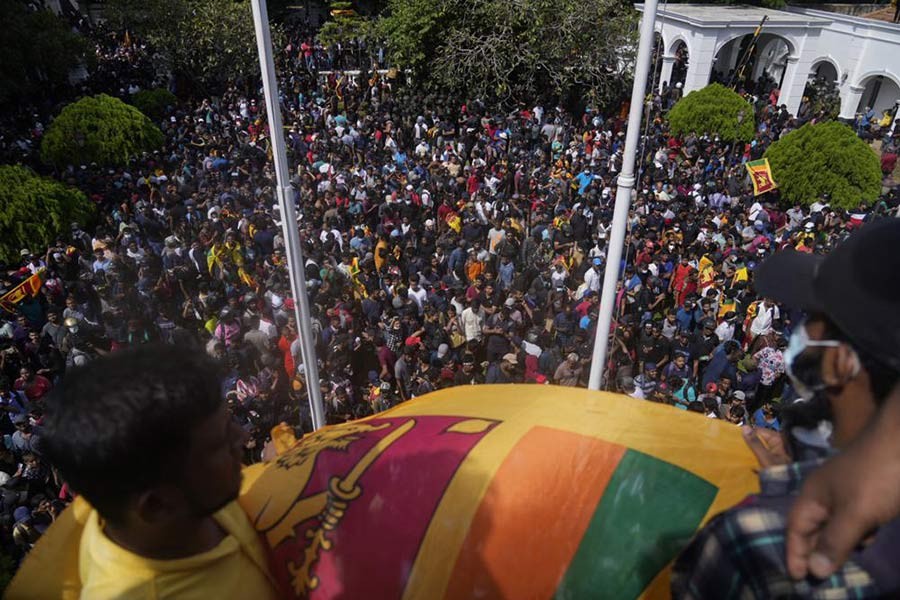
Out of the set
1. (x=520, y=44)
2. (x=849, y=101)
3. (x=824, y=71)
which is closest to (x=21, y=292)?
(x=520, y=44)

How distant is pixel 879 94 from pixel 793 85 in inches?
163

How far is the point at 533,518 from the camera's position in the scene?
2.15 m

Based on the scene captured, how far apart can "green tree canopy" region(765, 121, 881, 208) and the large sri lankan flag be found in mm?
11645

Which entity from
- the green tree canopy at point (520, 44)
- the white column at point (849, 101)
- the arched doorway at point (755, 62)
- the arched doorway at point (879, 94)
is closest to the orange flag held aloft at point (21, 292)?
the green tree canopy at point (520, 44)

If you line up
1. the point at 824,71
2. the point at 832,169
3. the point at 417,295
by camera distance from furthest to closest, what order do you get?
the point at 824,71 → the point at 832,169 → the point at 417,295

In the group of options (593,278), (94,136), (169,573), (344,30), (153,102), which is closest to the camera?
(169,573)

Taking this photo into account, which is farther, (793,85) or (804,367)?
(793,85)

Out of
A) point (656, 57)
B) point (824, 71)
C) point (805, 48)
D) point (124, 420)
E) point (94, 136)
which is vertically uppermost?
point (124, 420)

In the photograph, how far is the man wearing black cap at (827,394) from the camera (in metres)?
1.26

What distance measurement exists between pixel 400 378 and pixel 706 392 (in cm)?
311

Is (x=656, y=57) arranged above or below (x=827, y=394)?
below

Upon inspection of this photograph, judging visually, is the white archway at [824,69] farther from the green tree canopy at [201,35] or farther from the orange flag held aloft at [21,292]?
the orange flag held aloft at [21,292]

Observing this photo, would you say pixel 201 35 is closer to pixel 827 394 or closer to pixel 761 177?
pixel 761 177

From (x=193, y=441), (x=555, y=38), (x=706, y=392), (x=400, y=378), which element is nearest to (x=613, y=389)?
(x=706, y=392)
